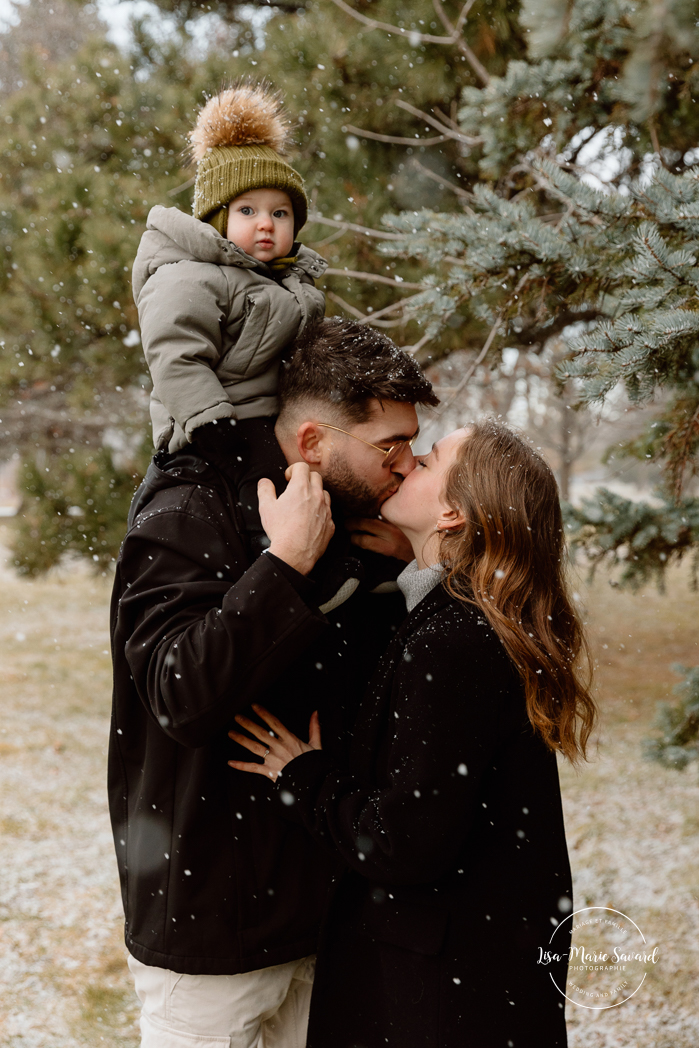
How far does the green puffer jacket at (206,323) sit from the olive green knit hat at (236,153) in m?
0.16

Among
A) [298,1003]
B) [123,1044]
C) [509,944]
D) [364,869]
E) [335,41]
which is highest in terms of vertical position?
[335,41]

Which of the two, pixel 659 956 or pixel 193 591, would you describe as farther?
pixel 659 956

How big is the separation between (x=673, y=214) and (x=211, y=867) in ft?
6.91

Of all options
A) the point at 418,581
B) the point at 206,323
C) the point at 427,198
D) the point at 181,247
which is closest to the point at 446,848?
the point at 418,581

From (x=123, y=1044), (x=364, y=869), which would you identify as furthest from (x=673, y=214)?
(x=123, y=1044)

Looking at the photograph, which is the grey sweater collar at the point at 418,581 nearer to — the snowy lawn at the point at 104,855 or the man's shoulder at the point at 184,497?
the man's shoulder at the point at 184,497

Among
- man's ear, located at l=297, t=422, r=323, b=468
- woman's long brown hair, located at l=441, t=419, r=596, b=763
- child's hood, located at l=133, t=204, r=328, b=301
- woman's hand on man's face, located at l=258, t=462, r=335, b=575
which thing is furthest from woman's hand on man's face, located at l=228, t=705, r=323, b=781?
child's hood, located at l=133, t=204, r=328, b=301

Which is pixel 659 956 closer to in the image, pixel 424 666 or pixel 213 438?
pixel 424 666

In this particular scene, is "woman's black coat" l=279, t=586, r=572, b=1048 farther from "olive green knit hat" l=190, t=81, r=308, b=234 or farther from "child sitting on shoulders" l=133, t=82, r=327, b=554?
"olive green knit hat" l=190, t=81, r=308, b=234

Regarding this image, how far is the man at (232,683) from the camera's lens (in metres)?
1.71

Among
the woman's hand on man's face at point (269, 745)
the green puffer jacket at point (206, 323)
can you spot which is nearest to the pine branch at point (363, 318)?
the green puffer jacket at point (206, 323)

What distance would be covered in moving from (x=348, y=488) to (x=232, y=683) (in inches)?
27.5

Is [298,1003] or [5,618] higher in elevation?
[298,1003]

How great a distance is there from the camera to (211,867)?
1.92 meters
